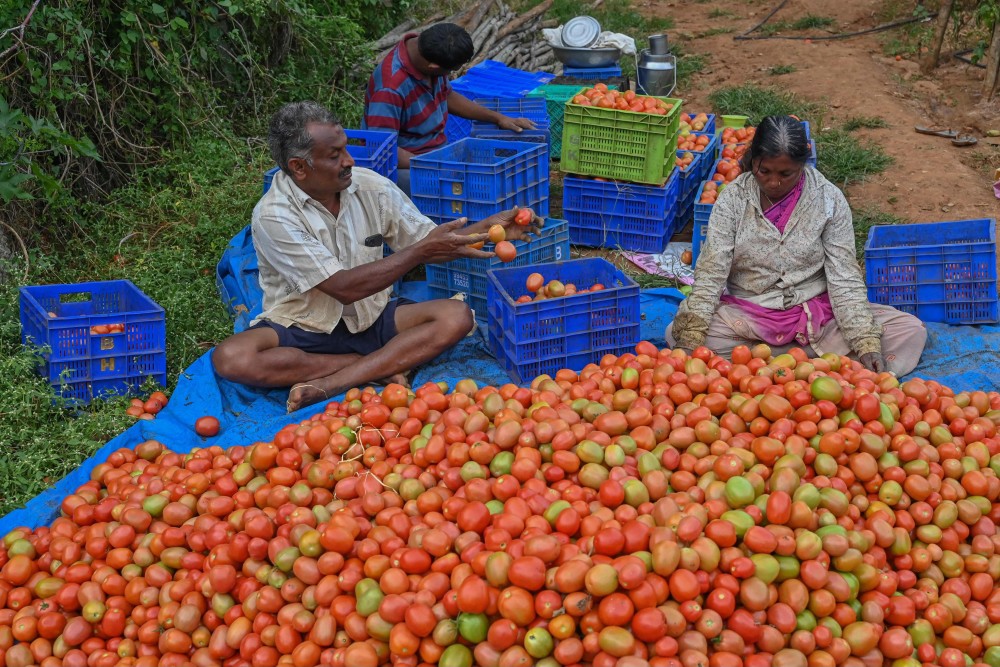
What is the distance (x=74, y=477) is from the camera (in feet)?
13.2

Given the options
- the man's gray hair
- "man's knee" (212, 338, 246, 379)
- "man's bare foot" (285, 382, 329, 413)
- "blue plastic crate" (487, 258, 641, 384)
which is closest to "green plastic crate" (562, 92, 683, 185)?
"blue plastic crate" (487, 258, 641, 384)

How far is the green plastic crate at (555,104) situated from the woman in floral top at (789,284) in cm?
337

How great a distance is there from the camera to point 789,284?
4805 mm

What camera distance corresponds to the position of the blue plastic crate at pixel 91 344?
14.9ft

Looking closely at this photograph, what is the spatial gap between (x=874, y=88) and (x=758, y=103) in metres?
1.43

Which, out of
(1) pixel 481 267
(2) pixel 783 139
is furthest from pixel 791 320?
(1) pixel 481 267

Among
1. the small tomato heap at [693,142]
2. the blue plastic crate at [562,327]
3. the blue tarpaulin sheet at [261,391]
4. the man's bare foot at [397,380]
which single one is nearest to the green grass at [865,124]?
the small tomato heap at [693,142]

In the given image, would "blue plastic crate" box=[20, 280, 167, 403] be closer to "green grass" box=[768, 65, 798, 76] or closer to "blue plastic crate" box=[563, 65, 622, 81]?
"blue plastic crate" box=[563, 65, 622, 81]

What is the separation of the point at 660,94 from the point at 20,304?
6639 millimetres

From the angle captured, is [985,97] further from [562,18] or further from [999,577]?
[999,577]

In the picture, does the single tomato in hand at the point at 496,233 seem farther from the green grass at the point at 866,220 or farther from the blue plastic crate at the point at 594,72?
the blue plastic crate at the point at 594,72

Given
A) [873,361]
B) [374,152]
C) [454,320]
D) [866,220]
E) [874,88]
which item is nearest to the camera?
[873,361]

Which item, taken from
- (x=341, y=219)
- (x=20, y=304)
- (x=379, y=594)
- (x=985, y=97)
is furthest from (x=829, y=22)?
(x=379, y=594)

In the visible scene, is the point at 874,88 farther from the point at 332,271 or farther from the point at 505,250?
the point at 332,271
